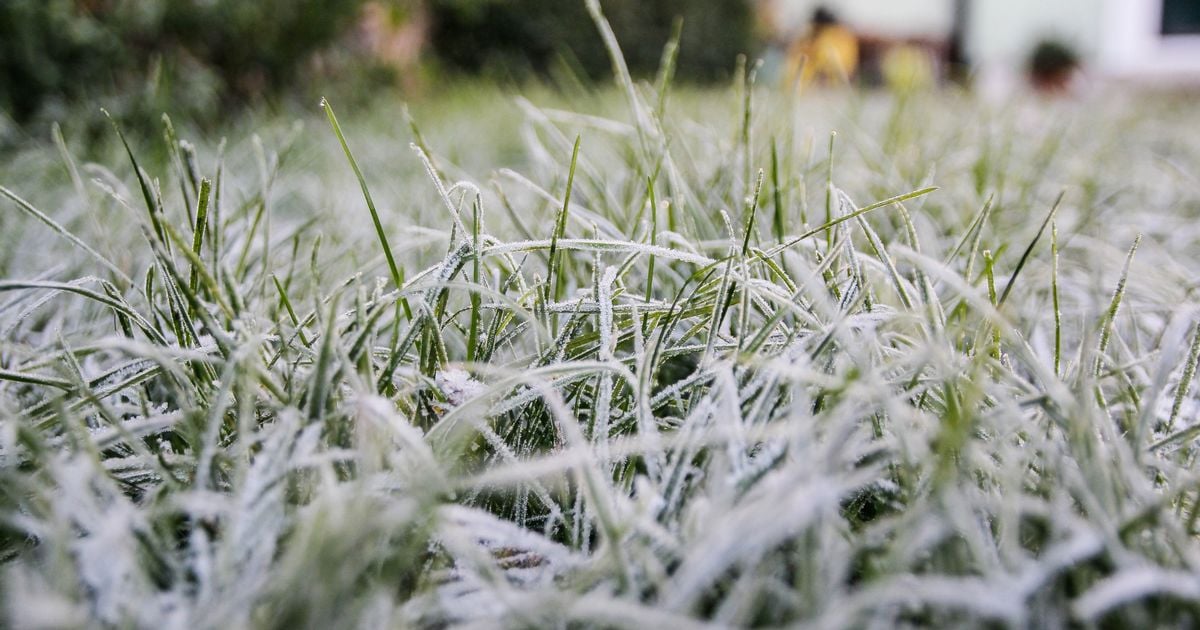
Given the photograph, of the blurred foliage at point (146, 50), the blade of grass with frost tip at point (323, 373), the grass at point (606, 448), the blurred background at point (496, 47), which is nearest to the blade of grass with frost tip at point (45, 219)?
the grass at point (606, 448)

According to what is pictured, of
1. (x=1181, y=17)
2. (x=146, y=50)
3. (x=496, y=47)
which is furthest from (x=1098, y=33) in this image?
(x=146, y=50)

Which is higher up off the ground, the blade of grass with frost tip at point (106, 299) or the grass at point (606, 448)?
the blade of grass with frost tip at point (106, 299)

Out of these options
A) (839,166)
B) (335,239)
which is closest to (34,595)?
(335,239)

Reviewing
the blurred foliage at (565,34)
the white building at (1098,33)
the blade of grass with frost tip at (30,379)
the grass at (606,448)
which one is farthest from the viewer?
the white building at (1098,33)

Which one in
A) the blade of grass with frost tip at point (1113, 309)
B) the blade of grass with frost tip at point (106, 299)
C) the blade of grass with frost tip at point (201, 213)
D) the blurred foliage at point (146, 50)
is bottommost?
the blade of grass with frost tip at point (1113, 309)

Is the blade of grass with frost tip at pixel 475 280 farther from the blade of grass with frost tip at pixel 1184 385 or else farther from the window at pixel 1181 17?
the window at pixel 1181 17

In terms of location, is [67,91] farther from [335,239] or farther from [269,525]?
[269,525]

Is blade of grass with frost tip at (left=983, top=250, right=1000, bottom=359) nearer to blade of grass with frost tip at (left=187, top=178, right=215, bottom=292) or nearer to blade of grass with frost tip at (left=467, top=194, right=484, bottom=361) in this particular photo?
blade of grass with frost tip at (left=467, top=194, right=484, bottom=361)
